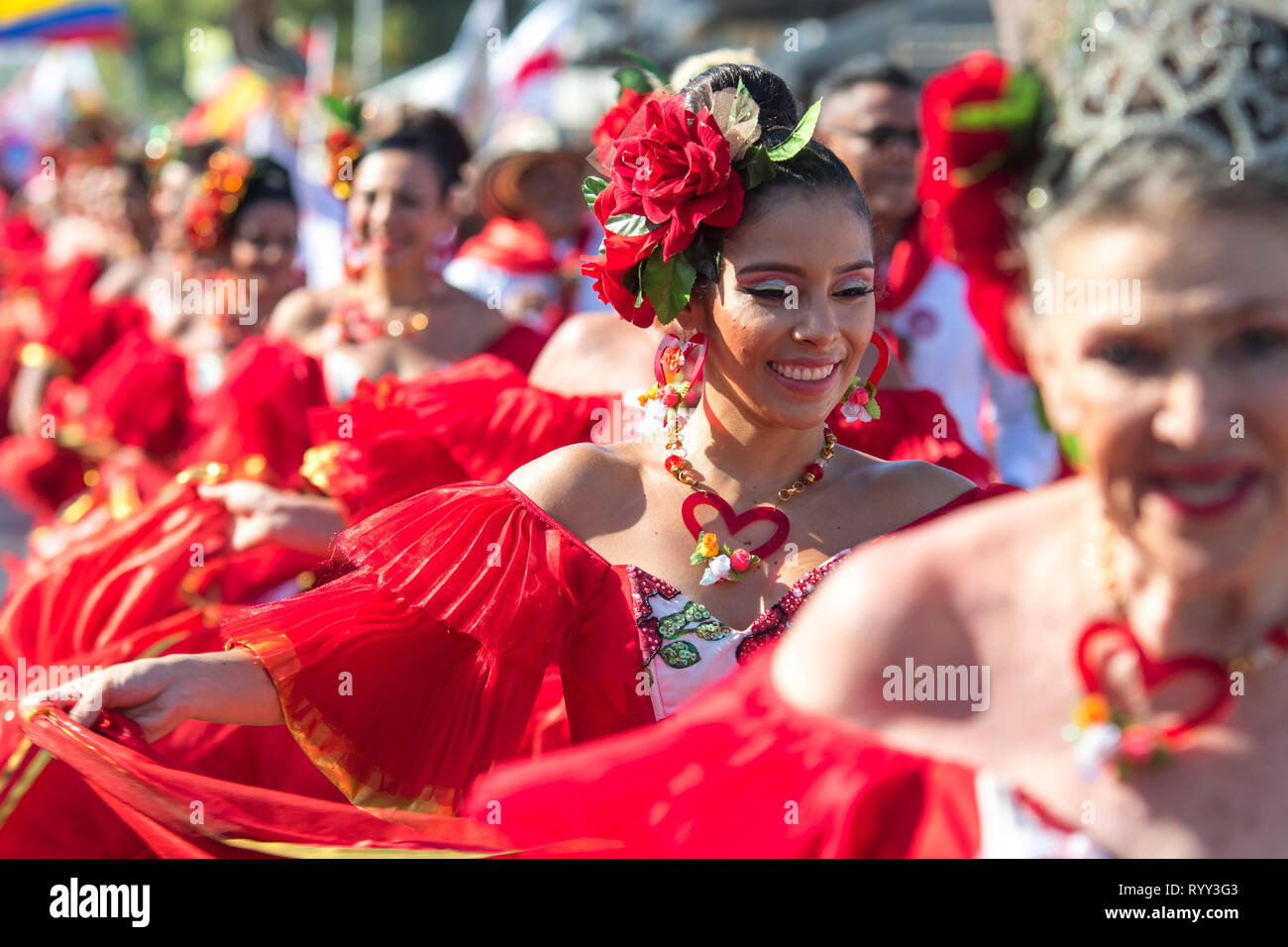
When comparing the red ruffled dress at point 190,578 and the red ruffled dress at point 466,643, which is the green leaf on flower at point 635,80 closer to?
the red ruffled dress at point 190,578

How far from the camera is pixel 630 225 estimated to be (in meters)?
2.97

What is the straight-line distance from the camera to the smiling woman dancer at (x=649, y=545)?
273 cm

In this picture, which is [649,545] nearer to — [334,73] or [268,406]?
[268,406]

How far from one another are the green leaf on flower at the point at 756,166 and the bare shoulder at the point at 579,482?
550 millimetres

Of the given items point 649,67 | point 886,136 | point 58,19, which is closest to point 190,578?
point 649,67

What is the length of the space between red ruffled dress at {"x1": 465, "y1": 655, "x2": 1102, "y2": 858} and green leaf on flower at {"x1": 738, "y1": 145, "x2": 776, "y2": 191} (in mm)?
1158

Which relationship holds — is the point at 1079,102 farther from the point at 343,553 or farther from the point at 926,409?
the point at 926,409

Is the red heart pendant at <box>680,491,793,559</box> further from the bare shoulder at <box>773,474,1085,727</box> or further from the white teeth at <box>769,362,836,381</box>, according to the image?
the bare shoulder at <box>773,474,1085,727</box>

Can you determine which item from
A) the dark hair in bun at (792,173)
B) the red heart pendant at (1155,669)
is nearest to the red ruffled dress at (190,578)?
the dark hair in bun at (792,173)

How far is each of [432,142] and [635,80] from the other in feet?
4.76

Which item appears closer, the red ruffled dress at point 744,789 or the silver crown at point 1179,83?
the silver crown at point 1179,83

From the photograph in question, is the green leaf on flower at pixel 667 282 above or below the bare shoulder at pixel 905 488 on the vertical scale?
above

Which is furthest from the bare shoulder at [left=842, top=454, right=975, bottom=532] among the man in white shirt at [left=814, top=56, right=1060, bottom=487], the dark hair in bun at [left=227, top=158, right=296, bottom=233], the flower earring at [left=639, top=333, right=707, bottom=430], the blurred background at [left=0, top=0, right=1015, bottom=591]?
the dark hair in bun at [left=227, top=158, right=296, bottom=233]

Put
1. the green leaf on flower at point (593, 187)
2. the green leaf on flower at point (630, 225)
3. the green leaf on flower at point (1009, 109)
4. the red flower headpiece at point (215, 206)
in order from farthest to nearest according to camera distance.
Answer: the red flower headpiece at point (215, 206)
the green leaf on flower at point (593, 187)
the green leaf on flower at point (630, 225)
the green leaf on flower at point (1009, 109)
